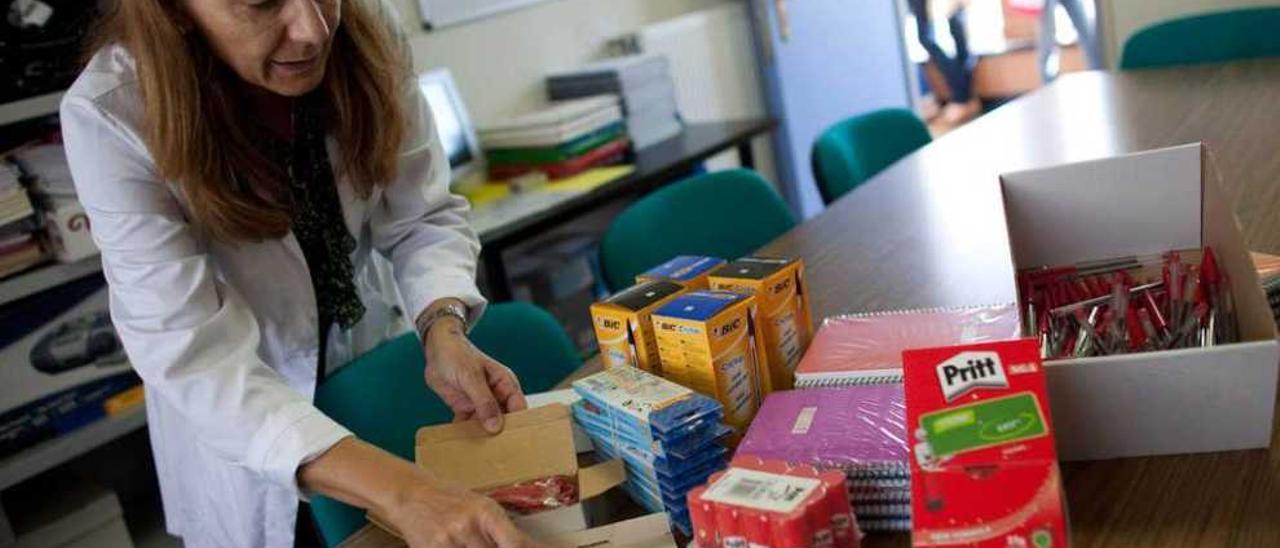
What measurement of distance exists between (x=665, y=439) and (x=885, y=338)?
320 mm

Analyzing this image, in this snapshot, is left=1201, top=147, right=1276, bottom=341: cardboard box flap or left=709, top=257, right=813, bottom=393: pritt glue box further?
left=709, top=257, right=813, bottom=393: pritt glue box

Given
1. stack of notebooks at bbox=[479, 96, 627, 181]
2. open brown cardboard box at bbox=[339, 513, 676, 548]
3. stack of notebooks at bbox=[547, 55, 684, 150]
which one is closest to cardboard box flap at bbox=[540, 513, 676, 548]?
open brown cardboard box at bbox=[339, 513, 676, 548]

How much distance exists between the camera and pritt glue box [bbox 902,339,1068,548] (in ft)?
2.43

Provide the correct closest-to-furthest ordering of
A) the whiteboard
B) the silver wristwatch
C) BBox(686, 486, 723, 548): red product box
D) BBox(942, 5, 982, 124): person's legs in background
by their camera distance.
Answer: BBox(686, 486, 723, 548): red product box → the silver wristwatch → the whiteboard → BBox(942, 5, 982, 124): person's legs in background

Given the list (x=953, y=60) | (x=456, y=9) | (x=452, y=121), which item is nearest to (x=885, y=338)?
(x=452, y=121)

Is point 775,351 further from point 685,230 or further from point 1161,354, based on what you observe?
point 685,230

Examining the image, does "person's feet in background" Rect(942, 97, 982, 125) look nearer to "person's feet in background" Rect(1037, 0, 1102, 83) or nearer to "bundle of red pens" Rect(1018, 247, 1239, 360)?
"person's feet in background" Rect(1037, 0, 1102, 83)

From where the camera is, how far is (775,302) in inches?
44.6

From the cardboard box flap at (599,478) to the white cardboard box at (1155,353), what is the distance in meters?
0.40

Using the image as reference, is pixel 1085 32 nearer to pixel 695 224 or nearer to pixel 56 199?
pixel 695 224

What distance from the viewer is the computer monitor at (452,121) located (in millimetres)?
2926

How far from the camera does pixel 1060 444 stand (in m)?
0.93

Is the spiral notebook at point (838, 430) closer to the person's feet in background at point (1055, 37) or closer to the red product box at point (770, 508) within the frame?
the red product box at point (770, 508)

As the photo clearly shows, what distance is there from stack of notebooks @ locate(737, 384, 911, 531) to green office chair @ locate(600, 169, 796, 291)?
88 cm
